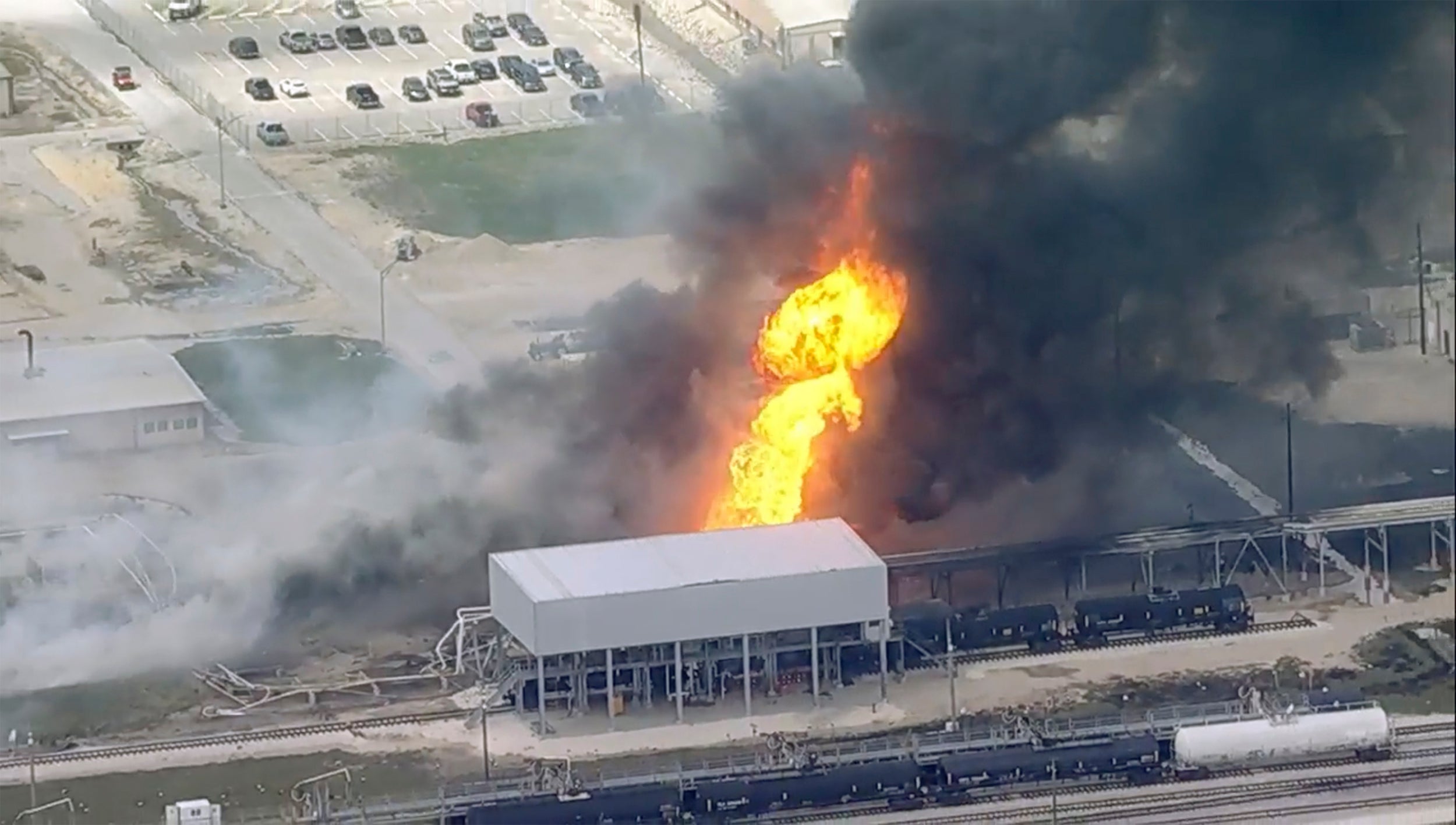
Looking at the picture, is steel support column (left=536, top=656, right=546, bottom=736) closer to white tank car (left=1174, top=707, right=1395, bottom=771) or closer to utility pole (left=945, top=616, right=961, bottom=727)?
utility pole (left=945, top=616, right=961, bottom=727)

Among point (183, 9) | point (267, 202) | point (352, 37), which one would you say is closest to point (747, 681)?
point (267, 202)

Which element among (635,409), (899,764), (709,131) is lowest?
(899,764)

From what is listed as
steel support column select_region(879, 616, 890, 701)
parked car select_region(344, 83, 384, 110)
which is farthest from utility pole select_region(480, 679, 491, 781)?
parked car select_region(344, 83, 384, 110)

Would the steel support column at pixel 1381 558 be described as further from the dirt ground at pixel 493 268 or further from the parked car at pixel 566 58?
the parked car at pixel 566 58

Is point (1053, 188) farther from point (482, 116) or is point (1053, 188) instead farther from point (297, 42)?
point (297, 42)

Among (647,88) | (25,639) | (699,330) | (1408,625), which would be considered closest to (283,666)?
(25,639)

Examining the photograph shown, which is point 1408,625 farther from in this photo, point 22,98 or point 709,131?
point 22,98

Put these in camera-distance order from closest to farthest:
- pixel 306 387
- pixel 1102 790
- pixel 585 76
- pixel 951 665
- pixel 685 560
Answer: pixel 1102 790
pixel 685 560
pixel 951 665
pixel 306 387
pixel 585 76
